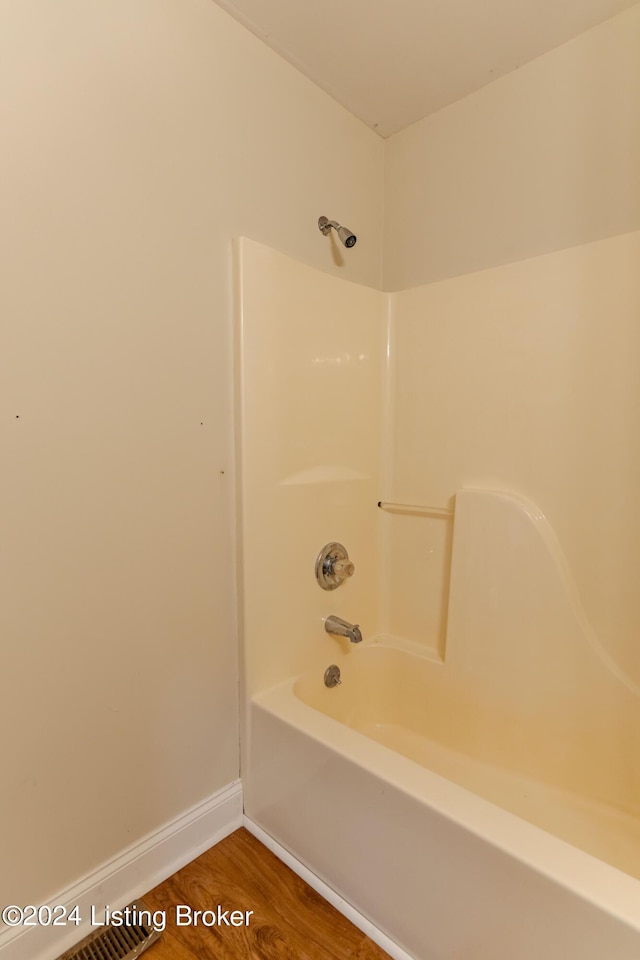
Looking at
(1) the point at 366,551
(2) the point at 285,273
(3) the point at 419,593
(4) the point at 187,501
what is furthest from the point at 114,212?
(3) the point at 419,593

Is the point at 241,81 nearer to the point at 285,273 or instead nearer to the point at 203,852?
the point at 285,273

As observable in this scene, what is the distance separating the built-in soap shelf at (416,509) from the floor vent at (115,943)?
1.37 metres

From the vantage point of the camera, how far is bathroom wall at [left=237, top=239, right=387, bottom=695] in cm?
137

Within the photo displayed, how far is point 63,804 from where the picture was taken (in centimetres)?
108

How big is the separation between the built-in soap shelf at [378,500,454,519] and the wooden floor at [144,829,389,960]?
1154 millimetres

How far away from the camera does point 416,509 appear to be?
1.74 meters

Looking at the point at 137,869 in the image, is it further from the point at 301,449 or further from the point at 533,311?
the point at 533,311

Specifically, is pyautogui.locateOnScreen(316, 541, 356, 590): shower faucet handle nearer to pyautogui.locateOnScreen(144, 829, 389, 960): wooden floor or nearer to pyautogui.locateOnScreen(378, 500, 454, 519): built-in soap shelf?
pyautogui.locateOnScreen(378, 500, 454, 519): built-in soap shelf

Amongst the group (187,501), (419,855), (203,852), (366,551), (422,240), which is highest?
(422,240)

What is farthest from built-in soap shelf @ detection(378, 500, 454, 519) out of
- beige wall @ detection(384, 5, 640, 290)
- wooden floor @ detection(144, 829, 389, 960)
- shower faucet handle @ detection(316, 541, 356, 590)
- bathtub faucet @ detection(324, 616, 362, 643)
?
wooden floor @ detection(144, 829, 389, 960)

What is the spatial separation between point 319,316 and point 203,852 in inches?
65.2

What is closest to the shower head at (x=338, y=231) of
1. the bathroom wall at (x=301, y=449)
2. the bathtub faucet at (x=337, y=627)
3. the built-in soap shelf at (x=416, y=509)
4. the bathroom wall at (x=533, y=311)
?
the bathroom wall at (x=301, y=449)

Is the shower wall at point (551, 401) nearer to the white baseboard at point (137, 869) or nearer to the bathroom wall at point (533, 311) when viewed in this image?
the bathroom wall at point (533, 311)

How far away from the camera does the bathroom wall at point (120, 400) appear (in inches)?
38.6
